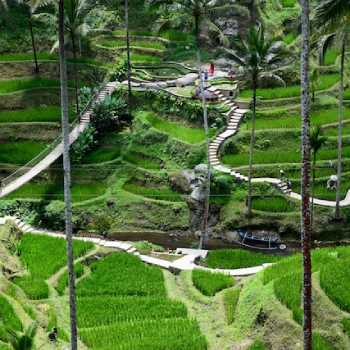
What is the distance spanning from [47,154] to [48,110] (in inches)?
265

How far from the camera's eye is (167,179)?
36.9 metres

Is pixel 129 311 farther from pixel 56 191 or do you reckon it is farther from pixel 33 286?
pixel 56 191

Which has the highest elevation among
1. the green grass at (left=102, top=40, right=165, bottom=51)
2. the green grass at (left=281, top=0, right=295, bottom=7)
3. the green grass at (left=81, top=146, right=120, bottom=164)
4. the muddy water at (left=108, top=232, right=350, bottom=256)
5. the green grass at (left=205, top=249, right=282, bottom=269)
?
the green grass at (left=281, top=0, right=295, bottom=7)

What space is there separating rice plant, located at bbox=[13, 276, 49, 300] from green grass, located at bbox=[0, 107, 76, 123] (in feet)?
54.8

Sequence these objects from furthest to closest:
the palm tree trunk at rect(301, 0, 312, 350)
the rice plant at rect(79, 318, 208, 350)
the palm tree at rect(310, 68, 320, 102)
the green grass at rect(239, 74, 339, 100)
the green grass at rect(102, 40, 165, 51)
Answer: the green grass at rect(102, 40, 165, 51)
the green grass at rect(239, 74, 339, 100)
the palm tree at rect(310, 68, 320, 102)
the rice plant at rect(79, 318, 208, 350)
the palm tree trunk at rect(301, 0, 312, 350)

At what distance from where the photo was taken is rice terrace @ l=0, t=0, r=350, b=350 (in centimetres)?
2125

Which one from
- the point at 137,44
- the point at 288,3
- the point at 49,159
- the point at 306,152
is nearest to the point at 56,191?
the point at 49,159

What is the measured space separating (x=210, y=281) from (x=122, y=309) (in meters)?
4.20

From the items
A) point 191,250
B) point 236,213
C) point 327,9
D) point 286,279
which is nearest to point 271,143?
point 236,213

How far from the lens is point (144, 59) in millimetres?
48344

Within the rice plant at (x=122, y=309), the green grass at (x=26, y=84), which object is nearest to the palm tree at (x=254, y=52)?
the rice plant at (x=122, y=309)

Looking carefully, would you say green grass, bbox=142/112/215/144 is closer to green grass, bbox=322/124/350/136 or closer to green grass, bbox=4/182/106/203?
green grass, bbox=4/182/106/203

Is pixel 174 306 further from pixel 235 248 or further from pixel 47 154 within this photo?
pixel 47 154

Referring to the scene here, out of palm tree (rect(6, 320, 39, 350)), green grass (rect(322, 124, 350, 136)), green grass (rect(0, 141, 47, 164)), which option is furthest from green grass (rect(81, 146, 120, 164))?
palm tree (rect(6, 320, 39, 350))
